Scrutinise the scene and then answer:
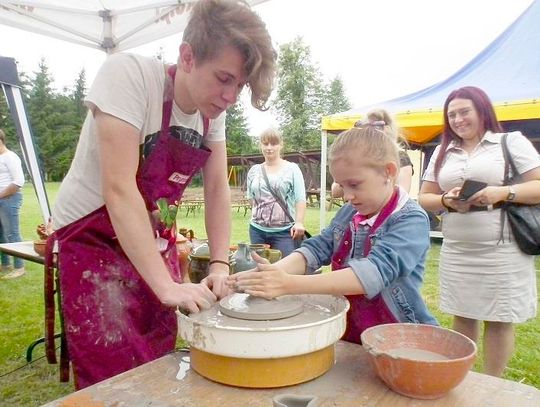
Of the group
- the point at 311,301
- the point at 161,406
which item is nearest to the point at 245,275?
the point at 311,301

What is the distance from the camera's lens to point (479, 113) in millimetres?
2432

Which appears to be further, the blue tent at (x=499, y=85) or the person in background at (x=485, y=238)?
the blue tent at (x=499, y=85)

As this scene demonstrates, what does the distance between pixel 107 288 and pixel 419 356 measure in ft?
2.82

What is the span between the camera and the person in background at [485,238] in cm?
224

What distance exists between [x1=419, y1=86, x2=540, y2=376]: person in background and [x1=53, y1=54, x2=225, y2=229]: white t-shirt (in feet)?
5.05

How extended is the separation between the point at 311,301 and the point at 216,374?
0.33 metres

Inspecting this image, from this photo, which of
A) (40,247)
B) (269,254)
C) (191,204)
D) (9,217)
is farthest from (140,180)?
(191,204)

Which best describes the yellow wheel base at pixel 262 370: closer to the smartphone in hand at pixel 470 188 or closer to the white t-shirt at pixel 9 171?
the smartphone in hand at pixel 470 188

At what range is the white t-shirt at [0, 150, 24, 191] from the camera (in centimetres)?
526

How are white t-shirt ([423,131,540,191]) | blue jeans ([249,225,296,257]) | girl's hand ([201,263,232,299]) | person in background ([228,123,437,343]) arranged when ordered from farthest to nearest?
blue jeans ([249,225,296,257]) → white t-shirt ([423,131,540,191]) → girl's hand ([201,263,232,299]) → person in background ([228,123,437,343])

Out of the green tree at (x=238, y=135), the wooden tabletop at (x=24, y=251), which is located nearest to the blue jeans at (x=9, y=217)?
the wooden tabletop at (x=24, y=251)

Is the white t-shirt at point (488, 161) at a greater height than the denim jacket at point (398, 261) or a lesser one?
greater

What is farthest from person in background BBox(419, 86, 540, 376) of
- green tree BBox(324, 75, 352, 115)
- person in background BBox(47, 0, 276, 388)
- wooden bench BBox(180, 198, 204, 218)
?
green tree BBox(324, 75, 352, 115)

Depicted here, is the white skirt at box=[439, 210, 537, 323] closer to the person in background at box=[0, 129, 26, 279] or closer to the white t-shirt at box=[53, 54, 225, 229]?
the white t-shirt at box=[53, 54, 225, 229]
